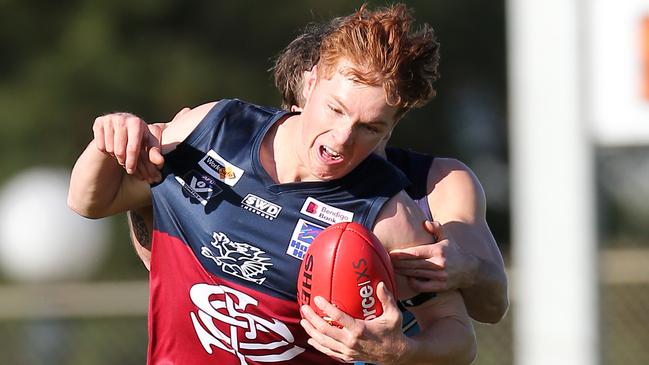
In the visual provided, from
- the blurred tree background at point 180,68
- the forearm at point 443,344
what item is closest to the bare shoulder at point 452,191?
the forearm at point 443,344

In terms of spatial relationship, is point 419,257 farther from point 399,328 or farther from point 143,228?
point 143,228

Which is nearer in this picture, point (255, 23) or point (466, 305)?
point (466, 305)

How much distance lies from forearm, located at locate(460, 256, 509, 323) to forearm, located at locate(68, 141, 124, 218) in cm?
107

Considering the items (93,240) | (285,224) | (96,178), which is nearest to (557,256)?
(285,224)

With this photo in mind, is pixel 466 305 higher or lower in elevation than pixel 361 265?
lower

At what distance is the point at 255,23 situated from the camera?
16.4 metres

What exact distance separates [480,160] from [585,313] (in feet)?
35.2

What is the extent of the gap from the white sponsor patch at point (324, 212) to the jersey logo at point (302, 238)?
3 centimetres

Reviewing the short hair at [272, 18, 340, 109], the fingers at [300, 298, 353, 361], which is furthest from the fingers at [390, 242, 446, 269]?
the short hair at [272, 18, 340, 109]

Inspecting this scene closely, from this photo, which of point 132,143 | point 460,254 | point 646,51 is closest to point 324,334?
point 460,254

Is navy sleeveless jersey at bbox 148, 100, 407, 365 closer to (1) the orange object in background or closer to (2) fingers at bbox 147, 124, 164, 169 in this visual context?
(2) fingers at bbox 147, 124, 164, 169

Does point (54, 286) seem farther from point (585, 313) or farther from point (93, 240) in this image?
point (585, 313)

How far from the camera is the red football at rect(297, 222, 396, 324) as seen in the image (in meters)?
3.62

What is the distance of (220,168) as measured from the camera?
4008 mm
